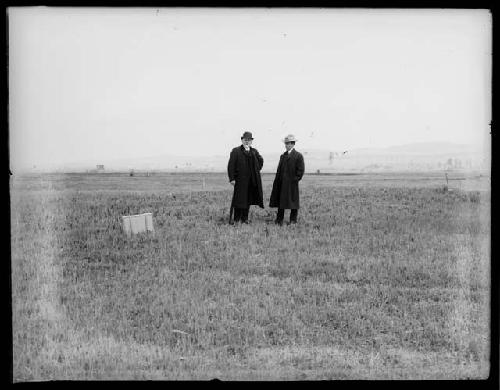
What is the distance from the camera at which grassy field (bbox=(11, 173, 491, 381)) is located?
17.1ft

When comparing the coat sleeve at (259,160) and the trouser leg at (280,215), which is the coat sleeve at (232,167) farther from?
the trouser leg at (280,215)

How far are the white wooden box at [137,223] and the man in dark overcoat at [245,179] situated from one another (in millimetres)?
2115

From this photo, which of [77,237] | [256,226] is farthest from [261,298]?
[256,226]

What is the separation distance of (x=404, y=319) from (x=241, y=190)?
215 inches

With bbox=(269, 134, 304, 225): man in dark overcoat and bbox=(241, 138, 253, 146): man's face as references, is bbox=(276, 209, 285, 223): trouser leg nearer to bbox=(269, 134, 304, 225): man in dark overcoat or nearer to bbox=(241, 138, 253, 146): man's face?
bbox=(269, 134, 304, 225): man in dark overcoat

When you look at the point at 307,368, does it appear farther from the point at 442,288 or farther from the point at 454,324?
the point at 442,288

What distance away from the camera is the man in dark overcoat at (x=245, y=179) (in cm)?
1092

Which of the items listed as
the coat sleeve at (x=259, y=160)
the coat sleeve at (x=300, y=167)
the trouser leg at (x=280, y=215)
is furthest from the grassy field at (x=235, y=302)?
the coat sleeve at (x=259, y=160)

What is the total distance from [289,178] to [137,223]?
3525mm


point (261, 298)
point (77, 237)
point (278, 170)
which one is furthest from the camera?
point (278, 170)

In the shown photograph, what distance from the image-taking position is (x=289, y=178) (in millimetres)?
11000

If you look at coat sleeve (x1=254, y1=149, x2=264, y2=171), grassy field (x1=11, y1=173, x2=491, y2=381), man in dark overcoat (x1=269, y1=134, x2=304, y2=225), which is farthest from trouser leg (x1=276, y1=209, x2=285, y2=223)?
grassy field (x1=11, y1=173, x2=491, y2=381)

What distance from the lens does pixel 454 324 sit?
588 centimetres

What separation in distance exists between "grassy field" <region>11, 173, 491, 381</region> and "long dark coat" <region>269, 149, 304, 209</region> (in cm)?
208
